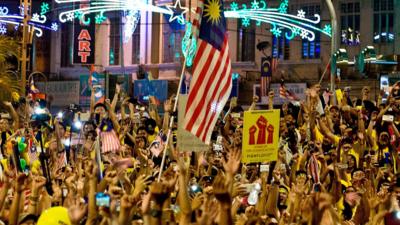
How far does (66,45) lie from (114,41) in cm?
281

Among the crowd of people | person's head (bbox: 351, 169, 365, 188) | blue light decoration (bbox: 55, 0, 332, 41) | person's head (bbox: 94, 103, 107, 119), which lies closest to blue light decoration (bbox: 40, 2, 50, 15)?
blue light decoration (bbox: 55, 0, 332, 41)

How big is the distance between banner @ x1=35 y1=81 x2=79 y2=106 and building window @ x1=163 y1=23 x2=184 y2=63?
13.2 ft

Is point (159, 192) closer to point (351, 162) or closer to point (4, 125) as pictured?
point (351, 162)

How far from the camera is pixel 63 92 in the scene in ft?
134

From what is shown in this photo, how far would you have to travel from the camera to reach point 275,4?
35.7 metres

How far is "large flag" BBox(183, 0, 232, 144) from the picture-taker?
9336 millimetres

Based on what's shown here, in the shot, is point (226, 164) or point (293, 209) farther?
point (293, 209)

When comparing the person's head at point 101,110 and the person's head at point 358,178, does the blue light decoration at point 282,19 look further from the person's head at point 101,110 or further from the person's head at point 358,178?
the person's head at point 358,178

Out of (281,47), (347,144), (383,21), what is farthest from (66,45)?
(347,144)

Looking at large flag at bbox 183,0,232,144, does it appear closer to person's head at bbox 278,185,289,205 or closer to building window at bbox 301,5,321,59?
person's head at bbox 278,185,289,205

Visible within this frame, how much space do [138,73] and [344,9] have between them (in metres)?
9.44

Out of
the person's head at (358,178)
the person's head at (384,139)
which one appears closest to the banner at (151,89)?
the person's head at (384,139)

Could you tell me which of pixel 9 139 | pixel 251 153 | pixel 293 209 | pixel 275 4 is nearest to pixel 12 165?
pixel 9 139

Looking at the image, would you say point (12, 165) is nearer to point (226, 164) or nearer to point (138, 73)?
point (226, 164)
